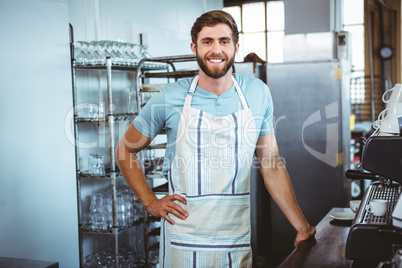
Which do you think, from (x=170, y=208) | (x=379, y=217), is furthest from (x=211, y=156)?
(x=379, y=217)

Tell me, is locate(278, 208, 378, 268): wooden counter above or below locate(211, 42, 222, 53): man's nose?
below

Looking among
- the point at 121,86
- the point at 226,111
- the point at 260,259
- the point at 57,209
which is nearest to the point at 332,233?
the point at 226,111

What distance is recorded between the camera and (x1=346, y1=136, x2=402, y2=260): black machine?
1.31 meters

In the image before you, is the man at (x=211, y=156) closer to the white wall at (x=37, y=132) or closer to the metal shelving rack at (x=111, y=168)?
the white wall at (x=37, y=132)

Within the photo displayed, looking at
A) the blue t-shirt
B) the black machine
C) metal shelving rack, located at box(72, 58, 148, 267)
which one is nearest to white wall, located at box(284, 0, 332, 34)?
metal shelving rack, located at box(72, 58, 148, 267)

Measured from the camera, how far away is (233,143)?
1.99 meters

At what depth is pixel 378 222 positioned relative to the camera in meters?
1.51

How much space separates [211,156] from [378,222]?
0.74 metres

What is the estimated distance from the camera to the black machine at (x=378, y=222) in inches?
51.8

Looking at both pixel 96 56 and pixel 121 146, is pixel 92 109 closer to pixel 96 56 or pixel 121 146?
pixel 96 56

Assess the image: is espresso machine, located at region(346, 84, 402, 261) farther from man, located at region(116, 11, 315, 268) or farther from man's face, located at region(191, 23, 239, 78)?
man's face, located at region(191, 23, 239, 78)

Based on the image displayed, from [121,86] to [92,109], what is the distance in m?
0.70

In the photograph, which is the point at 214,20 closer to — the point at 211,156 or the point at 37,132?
the point at 211,156

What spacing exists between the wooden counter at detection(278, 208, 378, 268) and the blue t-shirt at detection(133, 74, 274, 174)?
514 millimetres
